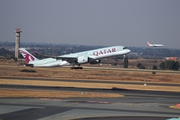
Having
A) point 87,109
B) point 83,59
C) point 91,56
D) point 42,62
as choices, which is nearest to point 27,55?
point 42,62

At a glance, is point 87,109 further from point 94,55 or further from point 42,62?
point 42,62

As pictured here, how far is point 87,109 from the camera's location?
115 feet

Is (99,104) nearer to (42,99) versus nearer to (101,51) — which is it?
Result: (42,99)

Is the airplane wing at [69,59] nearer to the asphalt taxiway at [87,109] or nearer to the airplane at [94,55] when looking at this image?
the airplane at [94,55]

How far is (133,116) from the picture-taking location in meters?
31.8

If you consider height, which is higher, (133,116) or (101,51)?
(101,51)

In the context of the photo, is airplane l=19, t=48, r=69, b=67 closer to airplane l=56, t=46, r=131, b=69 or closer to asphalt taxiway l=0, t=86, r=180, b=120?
airplane l=56, t=46, r=131, b=69

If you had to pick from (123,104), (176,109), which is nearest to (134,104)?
(123,104)

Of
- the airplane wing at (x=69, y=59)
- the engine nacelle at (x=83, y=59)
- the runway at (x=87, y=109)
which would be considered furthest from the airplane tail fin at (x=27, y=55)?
the runway at (x=87, y=109)

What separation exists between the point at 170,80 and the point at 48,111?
46.1 metres

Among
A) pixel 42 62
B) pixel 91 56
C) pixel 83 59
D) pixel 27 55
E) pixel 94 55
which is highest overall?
pixel 27 55

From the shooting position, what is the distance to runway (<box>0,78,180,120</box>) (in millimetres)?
31047

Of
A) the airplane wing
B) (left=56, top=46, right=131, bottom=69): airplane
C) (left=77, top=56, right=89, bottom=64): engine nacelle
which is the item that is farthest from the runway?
the airplane wing

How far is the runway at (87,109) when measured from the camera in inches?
1222
